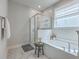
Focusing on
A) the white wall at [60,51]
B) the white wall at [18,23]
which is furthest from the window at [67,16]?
the white wall at [18,23]

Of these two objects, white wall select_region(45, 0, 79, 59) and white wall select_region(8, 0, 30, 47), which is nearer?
white wall select_region(45, 0, 79, 59)

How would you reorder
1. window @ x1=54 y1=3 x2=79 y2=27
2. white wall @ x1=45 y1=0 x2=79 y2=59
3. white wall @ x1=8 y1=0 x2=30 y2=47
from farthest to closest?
white wall @ x1=8 y1=0 x2=30 y2=47, window @ x1=54 y1=3 x2=79 y2=27, white wall @ x1=45 y1=0 x2=79 y2=59

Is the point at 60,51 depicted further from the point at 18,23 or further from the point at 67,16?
the point at 18,23

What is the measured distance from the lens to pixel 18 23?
5793 mm

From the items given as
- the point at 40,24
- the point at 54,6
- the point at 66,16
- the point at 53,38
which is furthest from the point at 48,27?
the point at 66,16

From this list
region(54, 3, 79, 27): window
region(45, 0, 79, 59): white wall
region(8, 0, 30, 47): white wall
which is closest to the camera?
region(45, 0, 79, 59): white wall

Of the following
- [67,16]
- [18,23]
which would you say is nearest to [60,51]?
[67,16]

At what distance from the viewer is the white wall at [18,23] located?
5555mm

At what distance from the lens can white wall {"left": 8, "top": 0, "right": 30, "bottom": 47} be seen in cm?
555

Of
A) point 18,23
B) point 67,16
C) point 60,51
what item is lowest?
point 60,51

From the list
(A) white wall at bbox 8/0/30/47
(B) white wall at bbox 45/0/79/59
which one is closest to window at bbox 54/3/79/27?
(B) white wall at bbox 45/0/79/59

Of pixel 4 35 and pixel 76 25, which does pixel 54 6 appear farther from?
pixel 4 35

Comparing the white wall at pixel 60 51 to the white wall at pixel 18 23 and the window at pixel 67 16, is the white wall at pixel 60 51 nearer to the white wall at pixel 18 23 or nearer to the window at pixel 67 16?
the window at pixel 67 16

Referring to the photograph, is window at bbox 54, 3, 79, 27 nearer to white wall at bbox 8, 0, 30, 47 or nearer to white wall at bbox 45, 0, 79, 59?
white wall at bbox 45, 0, 79, 59
